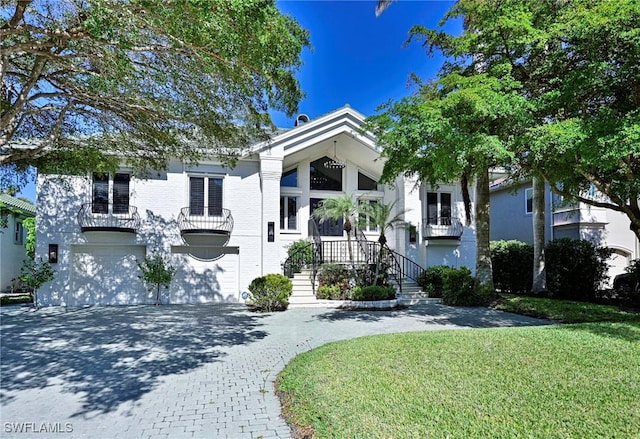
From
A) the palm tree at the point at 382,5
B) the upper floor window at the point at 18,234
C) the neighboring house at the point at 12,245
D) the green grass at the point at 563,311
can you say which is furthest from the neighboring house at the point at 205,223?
the upper floor window at the point at 18,234

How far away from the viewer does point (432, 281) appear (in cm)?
1498

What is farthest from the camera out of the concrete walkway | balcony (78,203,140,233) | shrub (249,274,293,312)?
balcony (78,203,140,233)

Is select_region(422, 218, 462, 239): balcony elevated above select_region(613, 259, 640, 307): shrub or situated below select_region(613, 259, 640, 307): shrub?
above

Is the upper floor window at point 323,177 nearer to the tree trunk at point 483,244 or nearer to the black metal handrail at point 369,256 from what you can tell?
the black metal handrail at point 369,256

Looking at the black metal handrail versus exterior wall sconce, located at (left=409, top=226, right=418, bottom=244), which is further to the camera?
exterior wall sconce, located at (left=409, top=226, right=418, bottom=244)

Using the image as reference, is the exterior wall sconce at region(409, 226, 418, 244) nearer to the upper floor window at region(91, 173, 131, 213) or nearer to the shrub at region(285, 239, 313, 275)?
the shrub at region(285, 239, 313, 275)

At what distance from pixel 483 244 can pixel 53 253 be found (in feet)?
50.9

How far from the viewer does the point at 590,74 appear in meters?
7.88

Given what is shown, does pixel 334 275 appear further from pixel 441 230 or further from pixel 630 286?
pixel 630 286

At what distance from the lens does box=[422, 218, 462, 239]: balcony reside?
1642 centimetres

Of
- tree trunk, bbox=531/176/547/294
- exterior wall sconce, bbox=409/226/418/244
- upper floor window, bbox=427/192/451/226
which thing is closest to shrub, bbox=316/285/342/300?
exterior wall sconce, bbox=409/226/418/244

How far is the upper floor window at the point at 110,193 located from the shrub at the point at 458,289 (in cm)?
1240

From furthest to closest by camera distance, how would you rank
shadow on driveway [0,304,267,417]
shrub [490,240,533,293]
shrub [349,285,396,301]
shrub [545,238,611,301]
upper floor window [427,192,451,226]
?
upper floor window [427,192,451,226], shrub [490,240,533,293], shrub [545,238,611,301], shrub [349,285,396,301], shadow on driveway [0,304,267,417]

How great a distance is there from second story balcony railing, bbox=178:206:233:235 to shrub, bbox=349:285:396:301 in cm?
553
